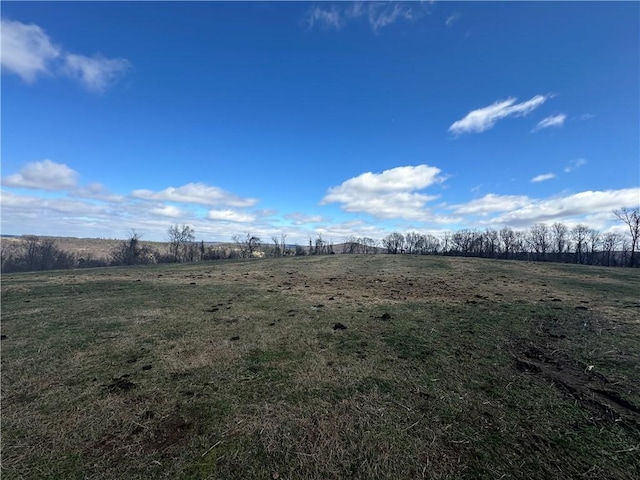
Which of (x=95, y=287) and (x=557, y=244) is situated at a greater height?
(x=557, y=244)

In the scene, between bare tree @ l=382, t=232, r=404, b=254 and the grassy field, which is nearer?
the grassy field

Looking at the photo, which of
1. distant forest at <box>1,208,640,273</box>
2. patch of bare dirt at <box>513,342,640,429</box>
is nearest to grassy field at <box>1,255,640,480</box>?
patch of bare dirt at <box>513,342,640,429</box>

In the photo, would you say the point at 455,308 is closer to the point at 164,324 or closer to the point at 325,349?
the point at 325,349

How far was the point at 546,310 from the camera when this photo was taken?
1136cm

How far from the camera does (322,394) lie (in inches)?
209

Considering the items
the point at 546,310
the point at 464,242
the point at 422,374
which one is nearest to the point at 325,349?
the point at 422,374

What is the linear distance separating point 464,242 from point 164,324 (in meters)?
108

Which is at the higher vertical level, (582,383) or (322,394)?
(582,383)

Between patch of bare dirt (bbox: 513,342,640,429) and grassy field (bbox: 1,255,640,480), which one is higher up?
patch of bare dirt (bbox: 513,342,640,429)

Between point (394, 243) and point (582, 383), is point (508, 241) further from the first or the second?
point (582, 383)

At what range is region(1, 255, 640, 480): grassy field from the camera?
3.70 meters

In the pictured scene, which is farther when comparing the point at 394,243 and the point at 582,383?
the point at 394,243

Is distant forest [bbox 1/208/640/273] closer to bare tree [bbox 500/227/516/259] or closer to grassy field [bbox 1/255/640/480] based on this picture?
bare tree [bbox 500/227/516/259]

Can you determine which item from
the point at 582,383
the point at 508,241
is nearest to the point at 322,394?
the point at 582,383
